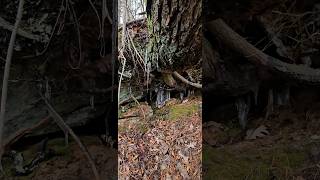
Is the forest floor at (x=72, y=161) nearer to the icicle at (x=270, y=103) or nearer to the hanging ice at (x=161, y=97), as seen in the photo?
the hanging ice at (x=161, y=97)

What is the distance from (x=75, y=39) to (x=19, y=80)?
0.96ft

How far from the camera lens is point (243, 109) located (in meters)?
2.42

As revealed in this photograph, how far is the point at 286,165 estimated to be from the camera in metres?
2.39

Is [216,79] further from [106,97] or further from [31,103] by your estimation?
[31,103]

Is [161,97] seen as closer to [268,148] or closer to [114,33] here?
[114,33]

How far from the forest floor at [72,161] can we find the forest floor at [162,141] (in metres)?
0.07

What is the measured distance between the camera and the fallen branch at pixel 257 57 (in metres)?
2.37

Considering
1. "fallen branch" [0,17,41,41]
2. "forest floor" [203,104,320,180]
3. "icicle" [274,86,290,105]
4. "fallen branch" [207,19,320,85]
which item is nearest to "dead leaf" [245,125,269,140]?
"forest floor" [203,104,320,180]

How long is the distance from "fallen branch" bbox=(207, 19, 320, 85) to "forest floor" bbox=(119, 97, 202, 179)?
298mm

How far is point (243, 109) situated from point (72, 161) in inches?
31.1

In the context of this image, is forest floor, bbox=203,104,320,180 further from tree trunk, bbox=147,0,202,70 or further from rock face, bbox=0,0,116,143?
rock face, bbox=0,0,116,143

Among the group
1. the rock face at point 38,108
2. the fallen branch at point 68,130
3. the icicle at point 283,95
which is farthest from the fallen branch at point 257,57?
the fallen branch at point 68,130

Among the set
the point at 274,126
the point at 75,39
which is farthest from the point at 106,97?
the point at 274,126

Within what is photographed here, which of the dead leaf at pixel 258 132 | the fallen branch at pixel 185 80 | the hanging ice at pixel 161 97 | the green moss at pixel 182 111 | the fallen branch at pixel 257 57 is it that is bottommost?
the dead leaf at pixel 258 132
